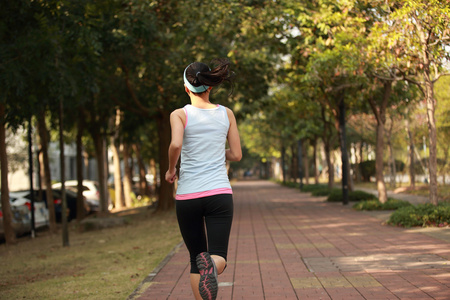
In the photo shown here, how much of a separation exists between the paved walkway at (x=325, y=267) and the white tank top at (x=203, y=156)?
2.27 meters

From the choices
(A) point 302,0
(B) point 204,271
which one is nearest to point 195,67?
(B) point 204,271

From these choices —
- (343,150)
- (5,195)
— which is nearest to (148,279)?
(5,195)

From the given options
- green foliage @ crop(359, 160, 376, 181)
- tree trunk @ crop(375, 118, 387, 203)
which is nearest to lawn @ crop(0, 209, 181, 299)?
tree trunk @ crop(375, 118, 387, 203)

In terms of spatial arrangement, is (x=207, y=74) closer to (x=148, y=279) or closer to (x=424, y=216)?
(x=148, y=279)

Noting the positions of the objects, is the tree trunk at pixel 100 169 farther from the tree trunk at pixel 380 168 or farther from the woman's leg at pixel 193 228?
the woman's leg at pixel 193 228

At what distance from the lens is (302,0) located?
17094 mm

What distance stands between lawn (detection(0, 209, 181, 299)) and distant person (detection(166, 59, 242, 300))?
2.57 m

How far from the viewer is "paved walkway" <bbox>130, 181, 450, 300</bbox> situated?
19.8 feet

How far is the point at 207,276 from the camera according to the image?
12.7 feet

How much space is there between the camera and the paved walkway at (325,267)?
238 inches

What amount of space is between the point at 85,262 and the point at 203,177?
6.37 meters

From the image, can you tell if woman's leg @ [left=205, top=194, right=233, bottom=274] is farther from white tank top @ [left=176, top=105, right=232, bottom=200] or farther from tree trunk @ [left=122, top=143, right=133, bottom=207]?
tree trunk @ [left=122, top=143, right=133, bottom=207]

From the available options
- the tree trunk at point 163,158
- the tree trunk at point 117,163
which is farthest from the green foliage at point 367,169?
the tree trunk at point 163,158

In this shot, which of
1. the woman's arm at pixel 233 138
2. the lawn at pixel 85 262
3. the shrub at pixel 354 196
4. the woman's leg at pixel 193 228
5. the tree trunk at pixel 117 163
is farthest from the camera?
the tree trunk at pixel 117 163
